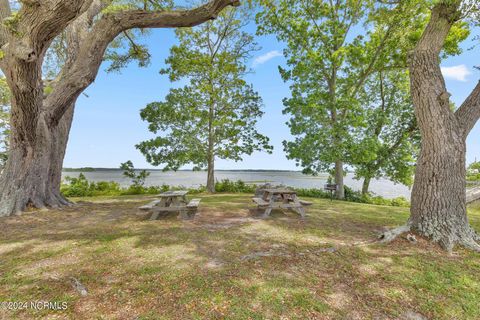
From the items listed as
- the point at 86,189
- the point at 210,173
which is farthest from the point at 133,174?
the point at 210,173

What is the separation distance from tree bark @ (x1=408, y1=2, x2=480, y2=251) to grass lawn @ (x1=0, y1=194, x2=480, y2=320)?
567 mm

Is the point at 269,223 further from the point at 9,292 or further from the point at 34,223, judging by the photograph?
the point at 34,223

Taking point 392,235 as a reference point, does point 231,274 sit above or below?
below

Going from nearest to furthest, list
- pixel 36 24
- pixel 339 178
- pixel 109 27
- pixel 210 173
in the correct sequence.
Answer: pixel 36 24
pixel 109 27
pixel 339 178
pixel 210 173

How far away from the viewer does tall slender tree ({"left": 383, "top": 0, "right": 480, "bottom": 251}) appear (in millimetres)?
4445

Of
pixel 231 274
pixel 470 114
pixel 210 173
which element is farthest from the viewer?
pixel 210 173

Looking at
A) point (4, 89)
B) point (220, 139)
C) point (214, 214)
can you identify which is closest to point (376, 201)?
point (220, 139)

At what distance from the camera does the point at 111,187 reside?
1503 centimetres

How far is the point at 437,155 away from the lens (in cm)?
452

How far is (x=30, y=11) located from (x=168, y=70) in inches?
442

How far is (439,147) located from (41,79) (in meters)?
10.0

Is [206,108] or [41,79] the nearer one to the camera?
[41,79]

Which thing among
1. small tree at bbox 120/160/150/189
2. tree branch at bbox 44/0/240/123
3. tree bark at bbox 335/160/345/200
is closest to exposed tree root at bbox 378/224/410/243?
tree branch at bbox 44/0/240/123

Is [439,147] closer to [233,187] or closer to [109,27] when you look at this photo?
[109,27]
